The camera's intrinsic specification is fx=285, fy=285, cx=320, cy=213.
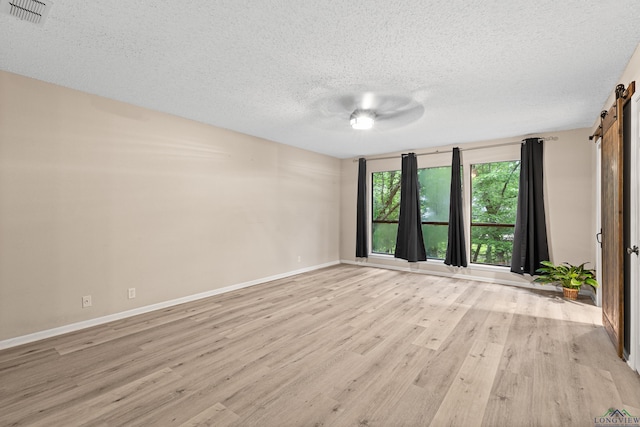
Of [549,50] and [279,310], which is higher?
[549,50]

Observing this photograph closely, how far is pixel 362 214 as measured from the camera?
21.5 ft

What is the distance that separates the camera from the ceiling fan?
3.22 m

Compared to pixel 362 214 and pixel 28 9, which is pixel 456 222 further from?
pixel 28 9

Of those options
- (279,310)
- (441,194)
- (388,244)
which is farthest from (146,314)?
(441,194)

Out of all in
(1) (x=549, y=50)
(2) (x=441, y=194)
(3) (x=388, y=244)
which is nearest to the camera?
(1) (x=549, y=50)

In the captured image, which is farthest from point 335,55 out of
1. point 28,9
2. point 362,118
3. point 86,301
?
point 86,301

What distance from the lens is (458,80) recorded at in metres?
2.79

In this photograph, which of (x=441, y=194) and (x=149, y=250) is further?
(x=441, y=194)

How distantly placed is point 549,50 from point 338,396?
10.1 ft

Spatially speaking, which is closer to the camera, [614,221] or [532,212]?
[614,221]

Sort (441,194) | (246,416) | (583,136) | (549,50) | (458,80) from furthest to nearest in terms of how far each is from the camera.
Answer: (441,194)
(583,136)
(458,80)
(549,50)
(246,416)

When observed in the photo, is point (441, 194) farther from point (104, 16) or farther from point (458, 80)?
point (104, 16)

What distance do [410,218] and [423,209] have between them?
15.6 inches

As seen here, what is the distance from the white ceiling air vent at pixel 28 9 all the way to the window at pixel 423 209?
222 inches
